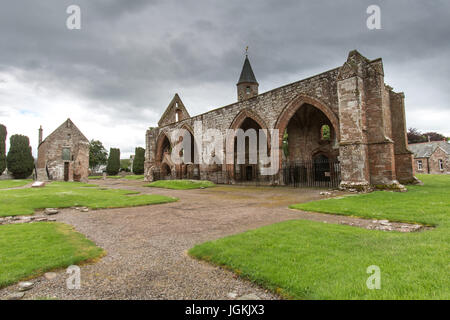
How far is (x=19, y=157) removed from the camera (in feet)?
99.0

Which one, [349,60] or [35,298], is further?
[349,60]

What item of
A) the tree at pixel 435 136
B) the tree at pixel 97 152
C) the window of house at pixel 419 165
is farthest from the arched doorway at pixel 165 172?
the tree at pixel 435 136

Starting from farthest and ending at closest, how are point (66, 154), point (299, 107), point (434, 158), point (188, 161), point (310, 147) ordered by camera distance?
point (434, 158) → point (188, 161) → point (66, 154) → point (310, 147) → point (299, 107)

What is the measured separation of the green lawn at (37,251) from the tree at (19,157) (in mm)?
32987

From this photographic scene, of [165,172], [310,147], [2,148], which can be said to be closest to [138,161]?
[165,172]

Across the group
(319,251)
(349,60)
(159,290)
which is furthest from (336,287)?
(349,60)

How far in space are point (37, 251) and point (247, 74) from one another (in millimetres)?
33529

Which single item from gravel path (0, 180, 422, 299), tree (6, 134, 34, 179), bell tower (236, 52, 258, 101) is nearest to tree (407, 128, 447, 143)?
bell tower (236, 52, 258, 101)

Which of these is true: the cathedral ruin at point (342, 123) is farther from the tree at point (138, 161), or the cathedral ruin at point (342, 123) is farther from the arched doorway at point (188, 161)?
the tree at point (138, 161)

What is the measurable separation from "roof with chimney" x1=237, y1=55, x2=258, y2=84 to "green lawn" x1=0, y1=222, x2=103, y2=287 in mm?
31499

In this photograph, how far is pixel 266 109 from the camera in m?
18.9

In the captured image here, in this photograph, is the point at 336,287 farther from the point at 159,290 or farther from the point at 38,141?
the point at 38,141

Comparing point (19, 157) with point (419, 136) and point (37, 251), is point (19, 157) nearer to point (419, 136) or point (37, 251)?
point (37, 251)
